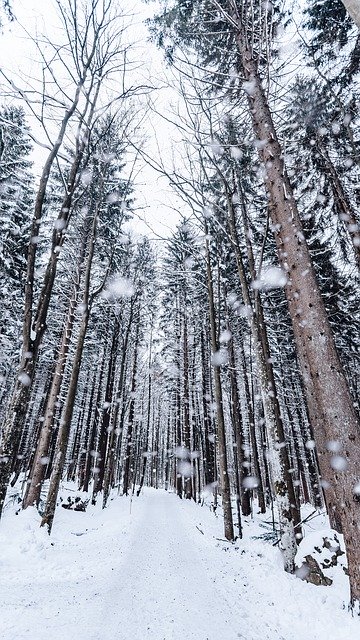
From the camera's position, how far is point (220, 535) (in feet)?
31.8

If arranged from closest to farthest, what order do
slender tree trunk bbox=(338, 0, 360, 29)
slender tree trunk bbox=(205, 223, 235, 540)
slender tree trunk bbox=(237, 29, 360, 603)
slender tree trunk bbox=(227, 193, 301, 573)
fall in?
slender tree trunk bbox=(338, 0, 360, 29) < slender tree trunk bbox=(237, 29, 360, 603) < slender tree trunk bbox=(227, 193, 301, 573) < slender tree trunk bbox=(205, 223, 235, 540)

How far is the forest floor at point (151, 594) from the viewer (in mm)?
2990

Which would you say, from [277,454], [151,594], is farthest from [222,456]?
[151,594]

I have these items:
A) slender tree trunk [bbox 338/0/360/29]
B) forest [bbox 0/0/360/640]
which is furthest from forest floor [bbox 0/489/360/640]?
slender tree trunk [bbox 338/0/360/29]

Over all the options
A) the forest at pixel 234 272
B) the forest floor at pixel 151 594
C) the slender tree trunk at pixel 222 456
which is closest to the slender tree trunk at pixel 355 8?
the forest at pixel 234 272

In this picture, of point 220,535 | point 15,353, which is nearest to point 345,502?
point 220,535

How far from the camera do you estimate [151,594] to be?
4.03 m

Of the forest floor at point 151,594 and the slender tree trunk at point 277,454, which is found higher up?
the slender tree trunk at point 277,454

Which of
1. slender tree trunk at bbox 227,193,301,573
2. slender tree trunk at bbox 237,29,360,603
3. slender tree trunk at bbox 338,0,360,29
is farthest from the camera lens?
slender tree trunk at bbox 227,193,301,573

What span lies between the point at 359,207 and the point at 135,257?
11641mm

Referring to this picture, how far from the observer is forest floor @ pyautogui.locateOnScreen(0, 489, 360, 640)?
118 inches

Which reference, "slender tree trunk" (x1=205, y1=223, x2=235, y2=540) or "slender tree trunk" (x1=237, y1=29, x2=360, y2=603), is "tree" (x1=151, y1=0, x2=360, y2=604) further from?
"slender tree trunk" (x1=205, y1=223, x2=235, y2=540)

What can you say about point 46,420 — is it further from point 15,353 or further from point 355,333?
point 355,333

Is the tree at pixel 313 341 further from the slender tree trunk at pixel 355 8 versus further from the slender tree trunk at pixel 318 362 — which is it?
the slender tree trunk at pixel 355 8
